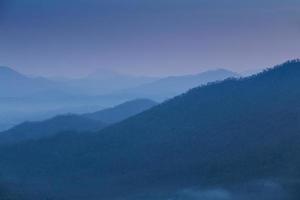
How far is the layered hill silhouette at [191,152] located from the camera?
6184 centimetres

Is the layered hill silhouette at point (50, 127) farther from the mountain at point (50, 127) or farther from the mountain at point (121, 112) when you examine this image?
the mountain at point (121, 112)

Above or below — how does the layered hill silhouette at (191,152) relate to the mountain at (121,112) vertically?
below

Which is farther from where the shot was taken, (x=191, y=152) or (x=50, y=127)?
(x=50, y=127)

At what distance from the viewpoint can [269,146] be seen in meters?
68.8

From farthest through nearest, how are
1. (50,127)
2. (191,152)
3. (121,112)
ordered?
1. (121,112)
2. (50,127)
3. (191,152)

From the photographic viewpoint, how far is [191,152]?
269ft

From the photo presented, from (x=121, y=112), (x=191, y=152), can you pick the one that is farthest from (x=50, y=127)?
(x=191, y=152)

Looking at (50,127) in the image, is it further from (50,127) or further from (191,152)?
(191,152)

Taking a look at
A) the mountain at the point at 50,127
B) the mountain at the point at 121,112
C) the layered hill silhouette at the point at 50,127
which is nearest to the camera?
the layered hill silhouette at the point at 50,127

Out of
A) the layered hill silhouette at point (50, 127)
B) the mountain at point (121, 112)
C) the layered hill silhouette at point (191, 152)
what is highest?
the mountain at point (121, 112)

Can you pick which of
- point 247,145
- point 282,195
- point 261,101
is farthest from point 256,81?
point 282,195

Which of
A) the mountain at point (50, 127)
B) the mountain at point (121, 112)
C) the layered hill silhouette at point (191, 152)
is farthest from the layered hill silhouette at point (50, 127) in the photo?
the mountain at point (121, 112)

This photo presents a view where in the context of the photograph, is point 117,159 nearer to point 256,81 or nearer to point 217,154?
point 217,154

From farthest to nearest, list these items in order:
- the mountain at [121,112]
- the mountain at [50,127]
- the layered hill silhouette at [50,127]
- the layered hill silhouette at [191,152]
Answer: the mountain at [121,112] < the mountain at [50,127] < the layered hill silhouette at [50,127] < the layered hill silhouette at [191,152]
